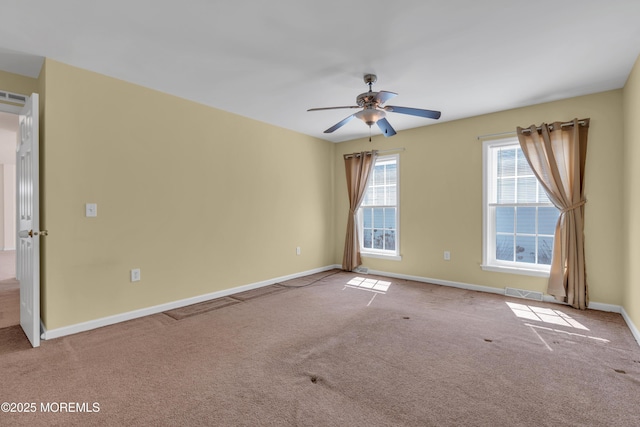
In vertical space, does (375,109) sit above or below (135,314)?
above

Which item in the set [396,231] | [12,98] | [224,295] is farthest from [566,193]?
[12,98]

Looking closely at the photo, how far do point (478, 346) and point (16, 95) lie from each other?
4834 mm

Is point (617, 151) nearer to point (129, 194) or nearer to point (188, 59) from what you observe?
point (188, 59)

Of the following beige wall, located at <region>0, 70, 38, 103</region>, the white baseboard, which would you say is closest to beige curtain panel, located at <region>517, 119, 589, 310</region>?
the white baseboard

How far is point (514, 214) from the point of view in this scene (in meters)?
4.19

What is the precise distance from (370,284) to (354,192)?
1.71 meters

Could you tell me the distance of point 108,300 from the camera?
309 centimetres

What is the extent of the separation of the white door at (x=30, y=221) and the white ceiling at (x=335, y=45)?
0.59m

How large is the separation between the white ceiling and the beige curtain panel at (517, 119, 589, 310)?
0.48 metres

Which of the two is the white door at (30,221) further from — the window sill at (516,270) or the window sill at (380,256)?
the window sill at (516,270)

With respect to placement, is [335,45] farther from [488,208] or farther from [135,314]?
[135,314]

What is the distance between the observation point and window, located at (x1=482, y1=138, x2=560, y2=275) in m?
3.97

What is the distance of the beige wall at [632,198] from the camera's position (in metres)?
2.75

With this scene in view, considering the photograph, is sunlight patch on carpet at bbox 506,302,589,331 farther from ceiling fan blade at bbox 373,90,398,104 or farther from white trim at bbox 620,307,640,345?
ceiling fan blade at bbox 373,90,398,104
